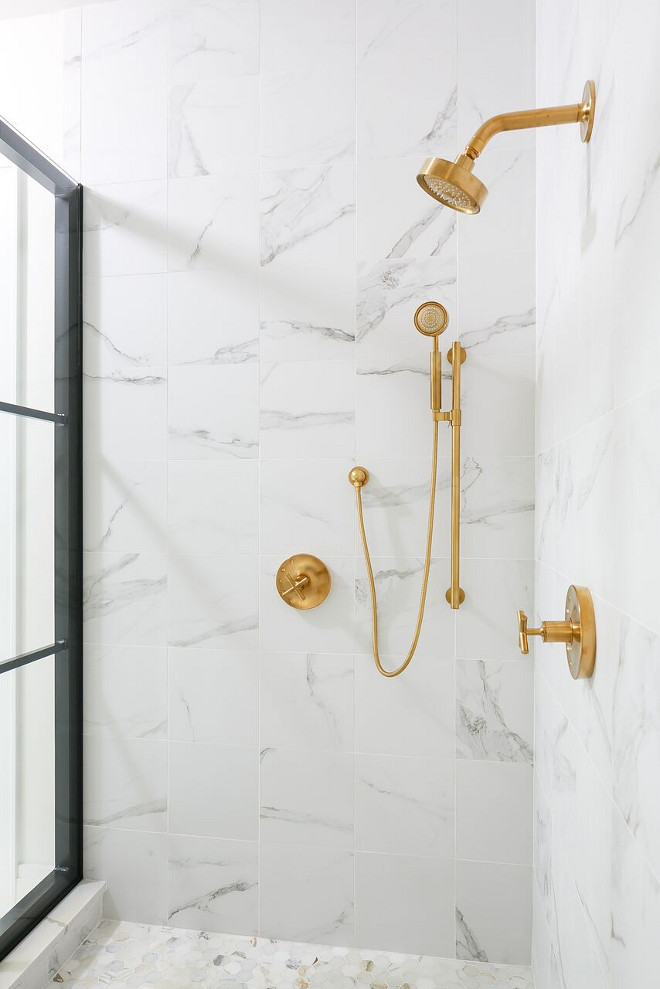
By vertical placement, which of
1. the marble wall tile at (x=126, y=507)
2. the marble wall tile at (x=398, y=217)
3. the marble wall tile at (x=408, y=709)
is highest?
the marble wall tile at (x=398, y=217)

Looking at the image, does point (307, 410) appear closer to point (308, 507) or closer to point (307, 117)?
point (308, 507)

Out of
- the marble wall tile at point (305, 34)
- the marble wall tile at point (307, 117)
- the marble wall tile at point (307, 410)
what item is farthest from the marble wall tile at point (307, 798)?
the marble wall tile at point (305, 34)

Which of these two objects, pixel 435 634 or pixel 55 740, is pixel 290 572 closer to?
pixel 435 634

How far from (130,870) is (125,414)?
4.12ft

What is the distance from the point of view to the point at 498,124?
1016 mm

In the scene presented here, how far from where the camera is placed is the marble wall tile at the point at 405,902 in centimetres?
171

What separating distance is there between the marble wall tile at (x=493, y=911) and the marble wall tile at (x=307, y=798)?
12.3 inches

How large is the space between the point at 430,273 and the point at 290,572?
84cm

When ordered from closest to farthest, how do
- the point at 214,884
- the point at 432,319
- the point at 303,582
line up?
the point at 432,319 < the point at 303,582 < the point at 214,884

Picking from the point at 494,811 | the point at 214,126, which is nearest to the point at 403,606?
the point at 494,811

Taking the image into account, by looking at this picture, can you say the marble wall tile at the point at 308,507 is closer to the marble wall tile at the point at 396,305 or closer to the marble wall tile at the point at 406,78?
the marble wall tile at the point at 396,305

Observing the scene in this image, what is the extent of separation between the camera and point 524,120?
1.03m

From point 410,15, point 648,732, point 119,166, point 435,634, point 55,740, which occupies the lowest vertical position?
point 55,740

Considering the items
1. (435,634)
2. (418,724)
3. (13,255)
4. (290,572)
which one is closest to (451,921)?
(418,724)
